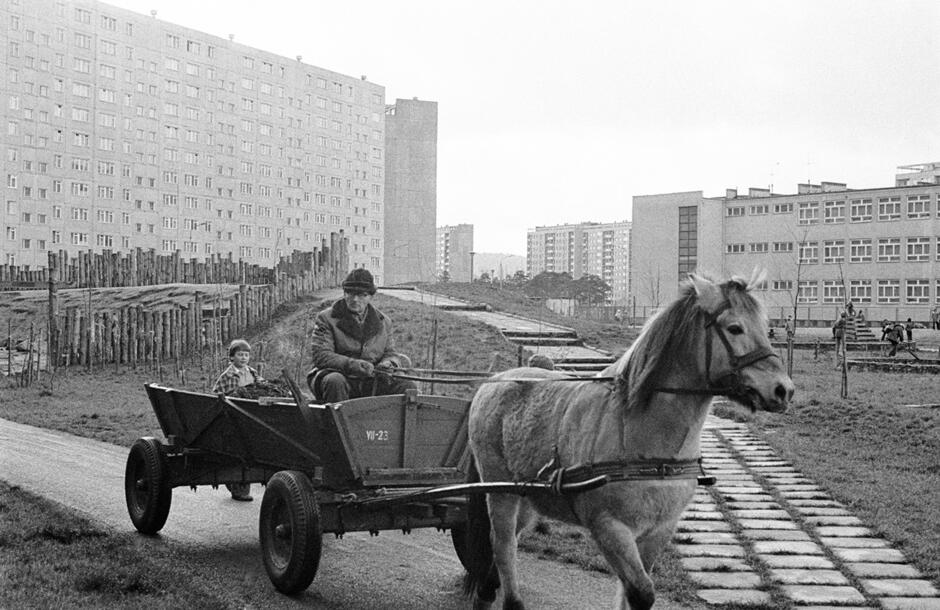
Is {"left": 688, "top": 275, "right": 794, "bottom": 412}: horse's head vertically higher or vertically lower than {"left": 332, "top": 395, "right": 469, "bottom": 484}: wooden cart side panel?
higher

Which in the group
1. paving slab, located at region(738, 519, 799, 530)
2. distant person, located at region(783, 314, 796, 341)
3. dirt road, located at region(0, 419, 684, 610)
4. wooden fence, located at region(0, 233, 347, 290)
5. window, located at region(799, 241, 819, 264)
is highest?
window, located at region(799, 241, 819, 264)

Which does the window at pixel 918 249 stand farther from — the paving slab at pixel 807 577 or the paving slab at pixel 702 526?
the paving slab at pixel 807 577

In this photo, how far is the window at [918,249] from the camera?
60281 mm

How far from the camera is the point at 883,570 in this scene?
6.94 m

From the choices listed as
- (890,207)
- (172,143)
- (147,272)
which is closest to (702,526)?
(147,272)

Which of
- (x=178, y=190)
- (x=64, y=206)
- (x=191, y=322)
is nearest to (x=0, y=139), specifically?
(x=64, y=206)

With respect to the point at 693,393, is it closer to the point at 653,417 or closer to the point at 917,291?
the point at 653,417

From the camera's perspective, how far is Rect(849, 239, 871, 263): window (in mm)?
62094

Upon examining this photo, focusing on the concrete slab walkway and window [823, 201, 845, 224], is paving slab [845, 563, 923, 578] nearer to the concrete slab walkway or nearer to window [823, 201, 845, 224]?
the concrete slab walkway

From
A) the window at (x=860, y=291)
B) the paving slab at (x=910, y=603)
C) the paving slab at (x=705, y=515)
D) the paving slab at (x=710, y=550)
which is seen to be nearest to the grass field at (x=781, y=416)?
the paving slab at (x=710, y=550)

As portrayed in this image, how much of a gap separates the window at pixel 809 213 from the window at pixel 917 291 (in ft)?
23.3

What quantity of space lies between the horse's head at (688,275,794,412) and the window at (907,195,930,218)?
61937mm

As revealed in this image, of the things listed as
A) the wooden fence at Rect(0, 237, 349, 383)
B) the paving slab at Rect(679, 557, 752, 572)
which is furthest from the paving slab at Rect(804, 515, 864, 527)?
the wooden fence at Rect(0, 237, 349, 383)

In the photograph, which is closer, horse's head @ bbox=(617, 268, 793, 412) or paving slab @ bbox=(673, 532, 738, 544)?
horse's head @ bbox=(617, 268, 793, 412)
